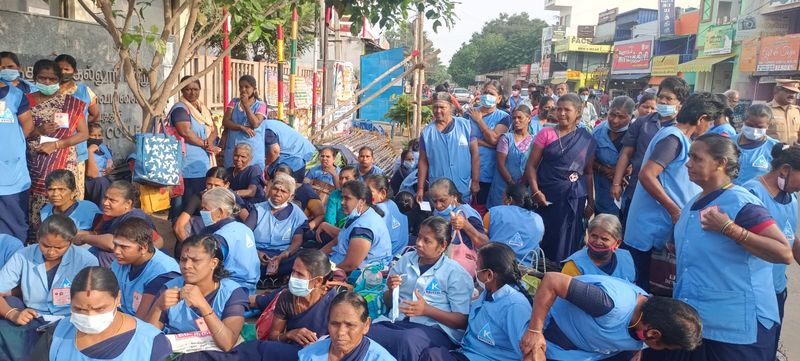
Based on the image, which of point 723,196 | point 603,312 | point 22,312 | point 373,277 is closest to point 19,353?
point 22,312

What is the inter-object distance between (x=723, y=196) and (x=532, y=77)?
158ft

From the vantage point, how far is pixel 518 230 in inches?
175

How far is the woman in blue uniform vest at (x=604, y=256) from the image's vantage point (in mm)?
3311

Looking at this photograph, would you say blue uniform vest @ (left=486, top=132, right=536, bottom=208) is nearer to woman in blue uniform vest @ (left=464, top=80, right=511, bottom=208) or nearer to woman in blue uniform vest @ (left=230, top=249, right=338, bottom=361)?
woman in blue uniform vest @ (left=464, top=80, right=511, bottom=208)

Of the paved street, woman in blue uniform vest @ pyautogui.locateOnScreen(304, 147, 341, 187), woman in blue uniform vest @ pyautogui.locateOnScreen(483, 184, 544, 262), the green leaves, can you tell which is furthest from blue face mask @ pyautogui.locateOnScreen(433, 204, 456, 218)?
the green leaves

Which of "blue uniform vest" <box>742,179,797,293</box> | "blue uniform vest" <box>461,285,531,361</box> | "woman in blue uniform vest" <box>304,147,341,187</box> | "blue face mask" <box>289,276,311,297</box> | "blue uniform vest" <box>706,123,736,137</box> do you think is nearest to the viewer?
"blue uniform vest" <box>461,285,531,361</box>

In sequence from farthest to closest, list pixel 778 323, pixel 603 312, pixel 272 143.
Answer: pixel 272 143 → pixel 778 323 → pixel 603 312

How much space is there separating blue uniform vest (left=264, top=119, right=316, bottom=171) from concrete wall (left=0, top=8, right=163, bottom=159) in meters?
1.72

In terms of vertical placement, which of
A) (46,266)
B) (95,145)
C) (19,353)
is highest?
(95,145)

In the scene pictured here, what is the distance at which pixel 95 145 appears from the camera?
579 centimetres

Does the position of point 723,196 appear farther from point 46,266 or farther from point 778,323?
point 46,266

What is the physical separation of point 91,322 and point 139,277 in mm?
856

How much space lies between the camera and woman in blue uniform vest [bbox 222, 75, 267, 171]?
5.78 metres

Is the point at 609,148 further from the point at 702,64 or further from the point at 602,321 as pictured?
the point at 702,64
